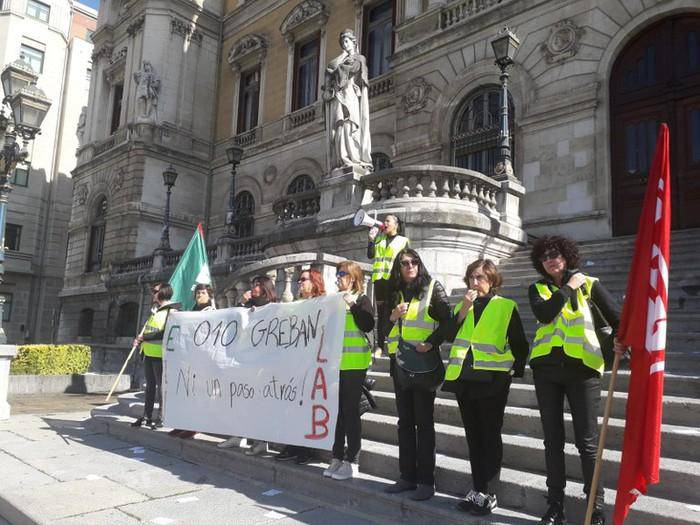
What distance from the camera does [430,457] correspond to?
14.1 feet

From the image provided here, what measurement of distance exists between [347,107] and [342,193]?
1.81 metres

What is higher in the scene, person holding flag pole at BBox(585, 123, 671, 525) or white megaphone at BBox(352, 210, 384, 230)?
white megaphone at BBox(352, 210, 384, 230)

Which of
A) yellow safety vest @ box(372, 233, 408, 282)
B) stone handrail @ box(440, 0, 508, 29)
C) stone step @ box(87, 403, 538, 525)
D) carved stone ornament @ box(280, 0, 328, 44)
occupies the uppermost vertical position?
carved stone ornament @ box(280, 0, 328, 44)

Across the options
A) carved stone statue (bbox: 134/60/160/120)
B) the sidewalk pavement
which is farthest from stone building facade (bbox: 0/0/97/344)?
the sidewalk pavement

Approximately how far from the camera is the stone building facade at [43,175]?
Result: 35.9m

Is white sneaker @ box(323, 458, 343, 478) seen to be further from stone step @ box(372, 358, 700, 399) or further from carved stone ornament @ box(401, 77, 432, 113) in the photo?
carved stone ornament @ box(401, 77, 432, 113)

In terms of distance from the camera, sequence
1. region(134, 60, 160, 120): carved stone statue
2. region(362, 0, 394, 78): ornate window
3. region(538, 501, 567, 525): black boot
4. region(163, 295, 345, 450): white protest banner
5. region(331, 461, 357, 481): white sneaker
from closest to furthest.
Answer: region(538, 501, 567, 525): black boot
region(331, 461, 357, 481): white sneaker
region(163, 295, 345, 450): white protest banner
region(362, 0, 394, 78): ornate window
region(134, 60, 160, 120): carved stone statue

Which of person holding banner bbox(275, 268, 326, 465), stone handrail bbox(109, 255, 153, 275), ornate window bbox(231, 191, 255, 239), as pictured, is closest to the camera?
person holding banner bbox(275, 268, 326, 465)

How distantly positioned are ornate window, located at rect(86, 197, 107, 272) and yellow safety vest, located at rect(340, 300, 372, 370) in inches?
1001

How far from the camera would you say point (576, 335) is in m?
3.76

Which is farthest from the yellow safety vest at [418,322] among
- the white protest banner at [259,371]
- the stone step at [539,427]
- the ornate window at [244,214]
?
the ornate window at [244,214]

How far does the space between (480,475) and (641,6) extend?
12975 millimetres

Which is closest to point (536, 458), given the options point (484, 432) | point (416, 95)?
point (484, 432)

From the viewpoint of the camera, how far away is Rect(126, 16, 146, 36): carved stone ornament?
27272 mm
